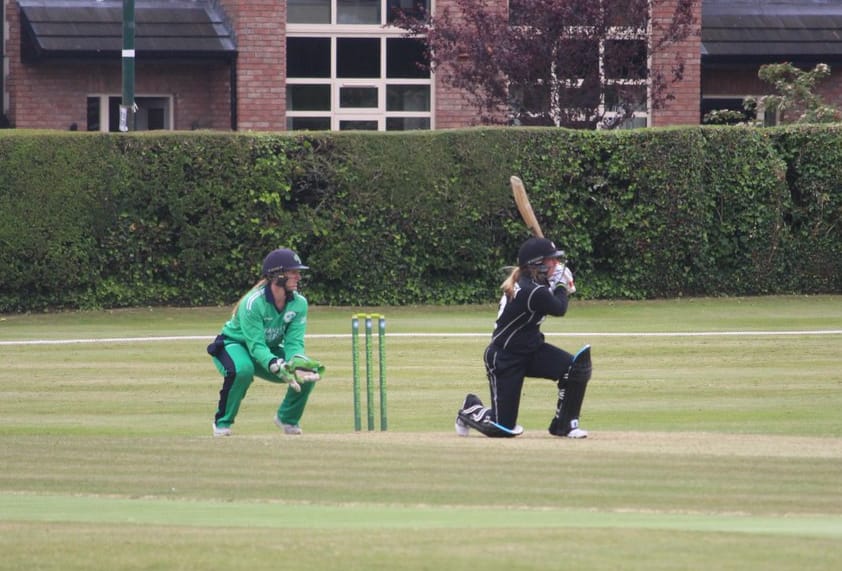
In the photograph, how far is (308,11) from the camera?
31.7m

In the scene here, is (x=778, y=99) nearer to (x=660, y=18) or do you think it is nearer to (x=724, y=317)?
(x=660, y=18)

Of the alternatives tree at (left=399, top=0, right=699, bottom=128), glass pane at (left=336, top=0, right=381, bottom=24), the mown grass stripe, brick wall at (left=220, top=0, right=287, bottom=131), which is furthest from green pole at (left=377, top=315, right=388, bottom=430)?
glass pane at (left=336, top=0, right=381, bottom=24)

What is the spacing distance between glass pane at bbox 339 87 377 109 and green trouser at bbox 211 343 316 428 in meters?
19.3

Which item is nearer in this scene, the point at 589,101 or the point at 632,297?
the point at 632,297

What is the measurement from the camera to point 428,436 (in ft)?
42.9

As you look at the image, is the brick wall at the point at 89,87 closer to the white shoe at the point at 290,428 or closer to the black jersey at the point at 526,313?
the white shoe at the point at 290,428

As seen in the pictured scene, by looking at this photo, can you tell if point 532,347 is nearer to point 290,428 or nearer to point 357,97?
point 290,428

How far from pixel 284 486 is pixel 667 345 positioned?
1104 cm

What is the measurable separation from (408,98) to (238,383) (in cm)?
1977

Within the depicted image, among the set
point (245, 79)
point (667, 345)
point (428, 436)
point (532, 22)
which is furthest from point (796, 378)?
point (245, 79)

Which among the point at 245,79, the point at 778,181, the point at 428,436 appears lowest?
the point at 428,436

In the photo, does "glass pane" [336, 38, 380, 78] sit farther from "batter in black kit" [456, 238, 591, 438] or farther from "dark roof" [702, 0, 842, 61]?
"batter in black kit" [456, 238, 591, 438]

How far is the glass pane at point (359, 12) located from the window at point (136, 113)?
3.67m

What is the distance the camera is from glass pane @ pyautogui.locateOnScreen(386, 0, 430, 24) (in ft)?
104
